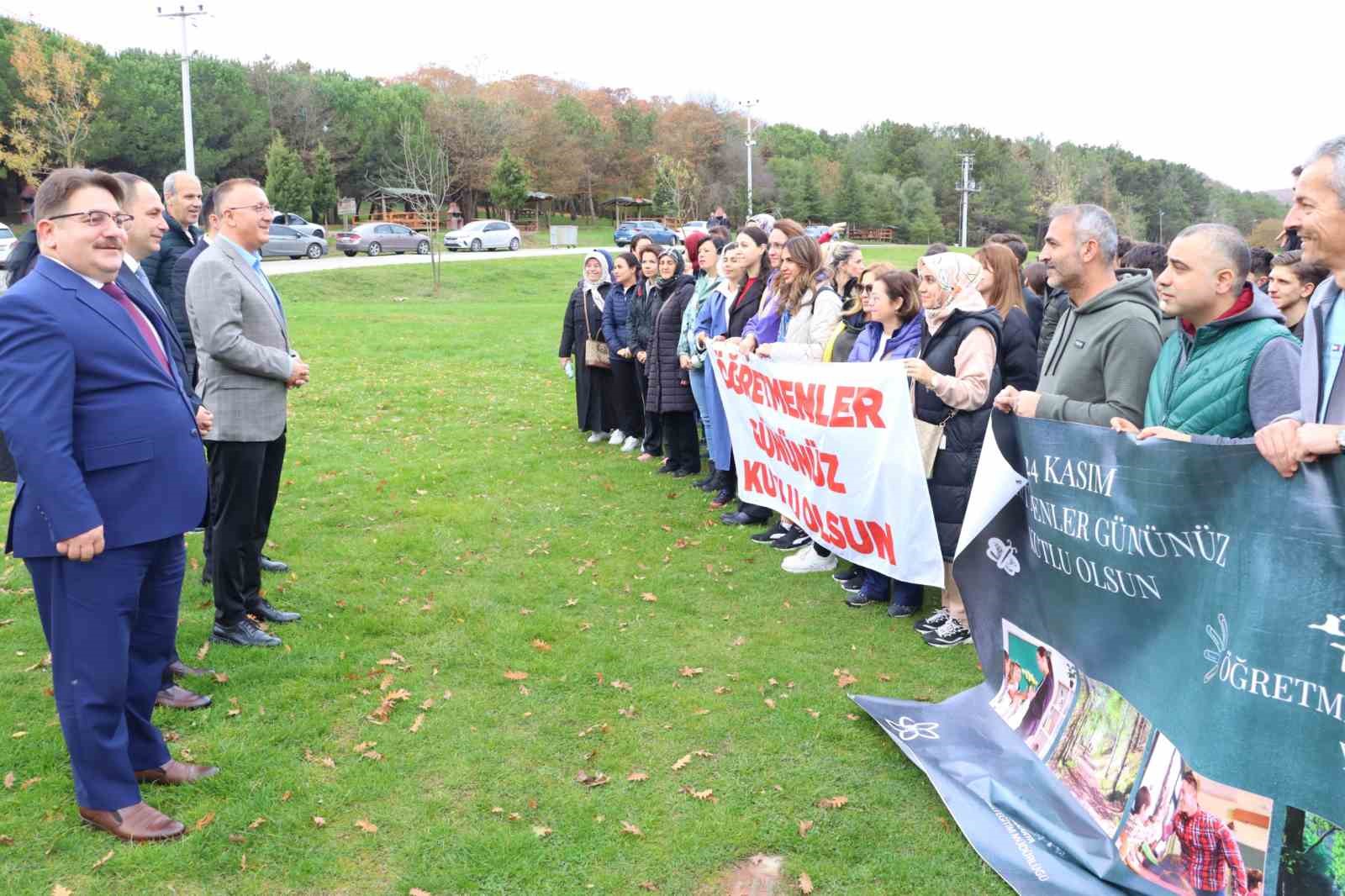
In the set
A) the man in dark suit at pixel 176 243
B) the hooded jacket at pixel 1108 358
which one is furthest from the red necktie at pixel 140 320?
the hooded jacket at pixel 1108 358

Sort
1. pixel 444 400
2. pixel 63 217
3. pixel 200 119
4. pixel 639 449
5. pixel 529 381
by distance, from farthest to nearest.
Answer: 1. pixel 200 119
2. pixel 529 381
3. pixel 444 400
4. pixel 639 449
5. pixel 63 217

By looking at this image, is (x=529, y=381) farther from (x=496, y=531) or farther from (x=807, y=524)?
(x=807, y=524)

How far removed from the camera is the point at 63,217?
146 inches

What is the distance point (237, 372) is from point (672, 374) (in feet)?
15.7

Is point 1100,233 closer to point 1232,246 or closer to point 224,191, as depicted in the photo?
point 1232,246

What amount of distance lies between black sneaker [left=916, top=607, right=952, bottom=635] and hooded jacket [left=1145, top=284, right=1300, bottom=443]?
215cm

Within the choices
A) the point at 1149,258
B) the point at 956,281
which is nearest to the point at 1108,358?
the point at 956,281

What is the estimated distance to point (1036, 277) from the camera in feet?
30.1

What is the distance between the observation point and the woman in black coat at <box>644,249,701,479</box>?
976 cm

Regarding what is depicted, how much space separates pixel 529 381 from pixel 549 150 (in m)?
64.1

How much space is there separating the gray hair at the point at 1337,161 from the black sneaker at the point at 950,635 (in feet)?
11.1

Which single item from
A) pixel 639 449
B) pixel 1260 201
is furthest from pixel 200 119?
pixel 1260 201

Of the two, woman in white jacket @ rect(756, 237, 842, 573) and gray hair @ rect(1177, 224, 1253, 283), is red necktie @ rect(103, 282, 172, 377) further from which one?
woman in white jacket @ rect(756, 237, 842, 573)

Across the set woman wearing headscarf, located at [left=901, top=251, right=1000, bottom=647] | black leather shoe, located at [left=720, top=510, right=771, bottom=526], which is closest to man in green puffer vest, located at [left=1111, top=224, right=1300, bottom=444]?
woman wearing headscarf, located at [left=901, top=251, right=1000, bottom=647]
